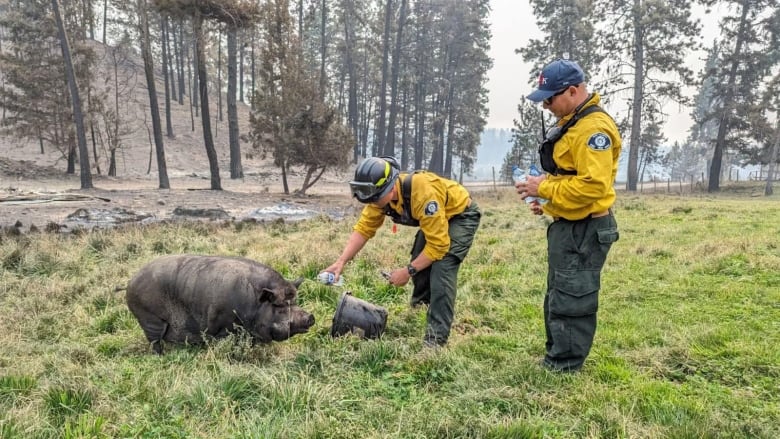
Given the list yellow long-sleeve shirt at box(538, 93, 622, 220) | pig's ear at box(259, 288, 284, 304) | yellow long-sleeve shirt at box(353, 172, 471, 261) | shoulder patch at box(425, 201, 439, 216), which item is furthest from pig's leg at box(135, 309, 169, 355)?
yellow long-sleeve shirt at box(538, 93, 622, 220)

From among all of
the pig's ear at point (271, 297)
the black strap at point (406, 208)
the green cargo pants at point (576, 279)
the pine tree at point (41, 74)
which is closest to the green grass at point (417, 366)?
the green cargo pants at point (576, 279)

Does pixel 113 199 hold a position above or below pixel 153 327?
above

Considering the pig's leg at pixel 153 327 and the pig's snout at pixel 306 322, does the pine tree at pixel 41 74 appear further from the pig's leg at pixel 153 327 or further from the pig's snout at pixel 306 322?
the pig's snout at pixel 306 322

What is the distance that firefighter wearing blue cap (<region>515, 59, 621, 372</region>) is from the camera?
3.12m

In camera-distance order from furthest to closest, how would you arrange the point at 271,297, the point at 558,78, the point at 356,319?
the point at 356,319 → the point at 271,297 → the point at 558,78

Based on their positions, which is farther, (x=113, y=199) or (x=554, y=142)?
(x=113, y=199)

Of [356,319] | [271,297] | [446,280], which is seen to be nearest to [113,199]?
[271,297]

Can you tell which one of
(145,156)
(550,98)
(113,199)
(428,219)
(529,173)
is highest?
(145,156)

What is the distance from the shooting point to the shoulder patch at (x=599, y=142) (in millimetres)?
3104

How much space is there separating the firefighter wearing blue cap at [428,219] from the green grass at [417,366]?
15.7 inches

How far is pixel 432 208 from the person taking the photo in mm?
3941

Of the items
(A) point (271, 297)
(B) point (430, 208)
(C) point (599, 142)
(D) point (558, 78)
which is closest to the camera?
(C) point (599, 142)

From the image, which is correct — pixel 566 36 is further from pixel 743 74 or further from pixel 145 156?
pixel 145 156

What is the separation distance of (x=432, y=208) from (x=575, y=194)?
1189 millimetres
